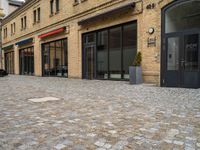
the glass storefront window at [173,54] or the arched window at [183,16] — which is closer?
the arched window at [183,16]

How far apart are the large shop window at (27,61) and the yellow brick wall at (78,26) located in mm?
1273

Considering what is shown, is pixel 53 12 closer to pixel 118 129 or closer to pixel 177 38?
pixel 177 38

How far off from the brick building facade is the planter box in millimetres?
292

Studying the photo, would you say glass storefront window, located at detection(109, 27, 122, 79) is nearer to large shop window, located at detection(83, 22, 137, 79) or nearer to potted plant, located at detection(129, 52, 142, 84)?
large shop window, located at detection(83, 22, 137, 79)

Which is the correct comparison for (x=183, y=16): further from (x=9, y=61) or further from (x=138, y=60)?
(x=9, y=61)

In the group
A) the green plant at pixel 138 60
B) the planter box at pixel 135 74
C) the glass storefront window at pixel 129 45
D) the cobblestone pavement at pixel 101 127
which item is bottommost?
the cobblestone pavement at pixel 101 127

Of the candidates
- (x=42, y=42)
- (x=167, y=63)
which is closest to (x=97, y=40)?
(x=167, y=63)

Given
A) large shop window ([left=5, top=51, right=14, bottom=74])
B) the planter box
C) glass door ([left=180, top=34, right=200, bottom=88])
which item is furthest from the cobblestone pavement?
large shop window ([left=5, top=51, right=14, bottom=74])

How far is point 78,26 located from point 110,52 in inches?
143

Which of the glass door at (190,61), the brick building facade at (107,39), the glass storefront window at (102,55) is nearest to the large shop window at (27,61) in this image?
the brick building facade at (107,39)

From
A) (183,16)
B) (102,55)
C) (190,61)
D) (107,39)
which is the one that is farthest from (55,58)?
(190,61)

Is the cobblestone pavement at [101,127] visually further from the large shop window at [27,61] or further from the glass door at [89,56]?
the large shop window at [27,61]

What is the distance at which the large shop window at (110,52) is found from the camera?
38.4 feet

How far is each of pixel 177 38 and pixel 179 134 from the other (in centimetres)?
645
